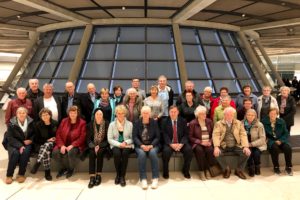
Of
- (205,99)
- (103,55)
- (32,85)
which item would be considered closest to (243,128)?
(205,99)

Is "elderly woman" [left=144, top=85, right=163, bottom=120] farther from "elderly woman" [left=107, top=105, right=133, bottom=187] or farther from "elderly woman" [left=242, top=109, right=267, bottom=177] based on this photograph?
"elderly woman" [left=242, top=109, right=267, bottom=177]

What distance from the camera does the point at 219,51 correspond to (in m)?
13.7

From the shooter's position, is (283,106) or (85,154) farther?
(283,106)

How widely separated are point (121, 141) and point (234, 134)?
2.19 m

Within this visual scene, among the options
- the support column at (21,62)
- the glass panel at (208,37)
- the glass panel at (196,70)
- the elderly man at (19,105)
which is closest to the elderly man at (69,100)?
the elderly man at (19,105)

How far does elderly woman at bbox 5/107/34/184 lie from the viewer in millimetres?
5320

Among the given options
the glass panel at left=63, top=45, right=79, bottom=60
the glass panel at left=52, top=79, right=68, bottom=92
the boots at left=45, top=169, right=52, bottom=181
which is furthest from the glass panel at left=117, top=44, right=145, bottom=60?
the boots at left=45, top=169, right=52, bottom=181

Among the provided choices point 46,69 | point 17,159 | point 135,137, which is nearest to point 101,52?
point 46,69

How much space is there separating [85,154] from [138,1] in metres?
6.10

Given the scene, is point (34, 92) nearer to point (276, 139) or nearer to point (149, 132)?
point (149, 132)

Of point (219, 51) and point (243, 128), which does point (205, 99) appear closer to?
point (243, 128)

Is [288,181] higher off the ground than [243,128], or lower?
lower

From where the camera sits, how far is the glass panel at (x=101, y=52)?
12688 mm

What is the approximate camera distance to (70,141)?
5.65 meters
